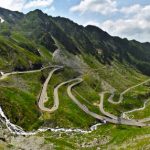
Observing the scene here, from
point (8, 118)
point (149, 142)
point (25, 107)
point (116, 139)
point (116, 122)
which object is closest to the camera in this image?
point (149, 142)

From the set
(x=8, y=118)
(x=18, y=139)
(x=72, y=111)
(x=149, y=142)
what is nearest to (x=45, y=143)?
(x=18, y=139)

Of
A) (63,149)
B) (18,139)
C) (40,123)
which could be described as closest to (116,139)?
(63,149)

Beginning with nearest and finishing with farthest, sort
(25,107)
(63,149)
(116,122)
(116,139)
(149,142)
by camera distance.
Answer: (149,142) < (63,149) < (116,139) < (25,107) < (116,122)

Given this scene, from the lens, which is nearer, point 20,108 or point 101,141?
point 101,141

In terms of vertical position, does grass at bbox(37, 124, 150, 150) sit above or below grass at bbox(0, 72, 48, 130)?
below

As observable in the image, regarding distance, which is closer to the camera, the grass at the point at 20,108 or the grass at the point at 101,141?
the grass at the point at 101,141

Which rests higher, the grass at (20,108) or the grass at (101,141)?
the grass at (20,108)

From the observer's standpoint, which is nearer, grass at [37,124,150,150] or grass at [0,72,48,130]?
grass at [37,124,150,150]

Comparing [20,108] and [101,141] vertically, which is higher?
[20,108]

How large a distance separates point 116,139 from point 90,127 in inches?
2132

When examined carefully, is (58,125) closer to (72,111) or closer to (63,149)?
(72,111)

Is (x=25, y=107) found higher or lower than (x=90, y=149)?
higher

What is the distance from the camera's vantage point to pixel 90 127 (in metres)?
184

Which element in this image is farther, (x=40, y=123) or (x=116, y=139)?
(x=40, y=123)
